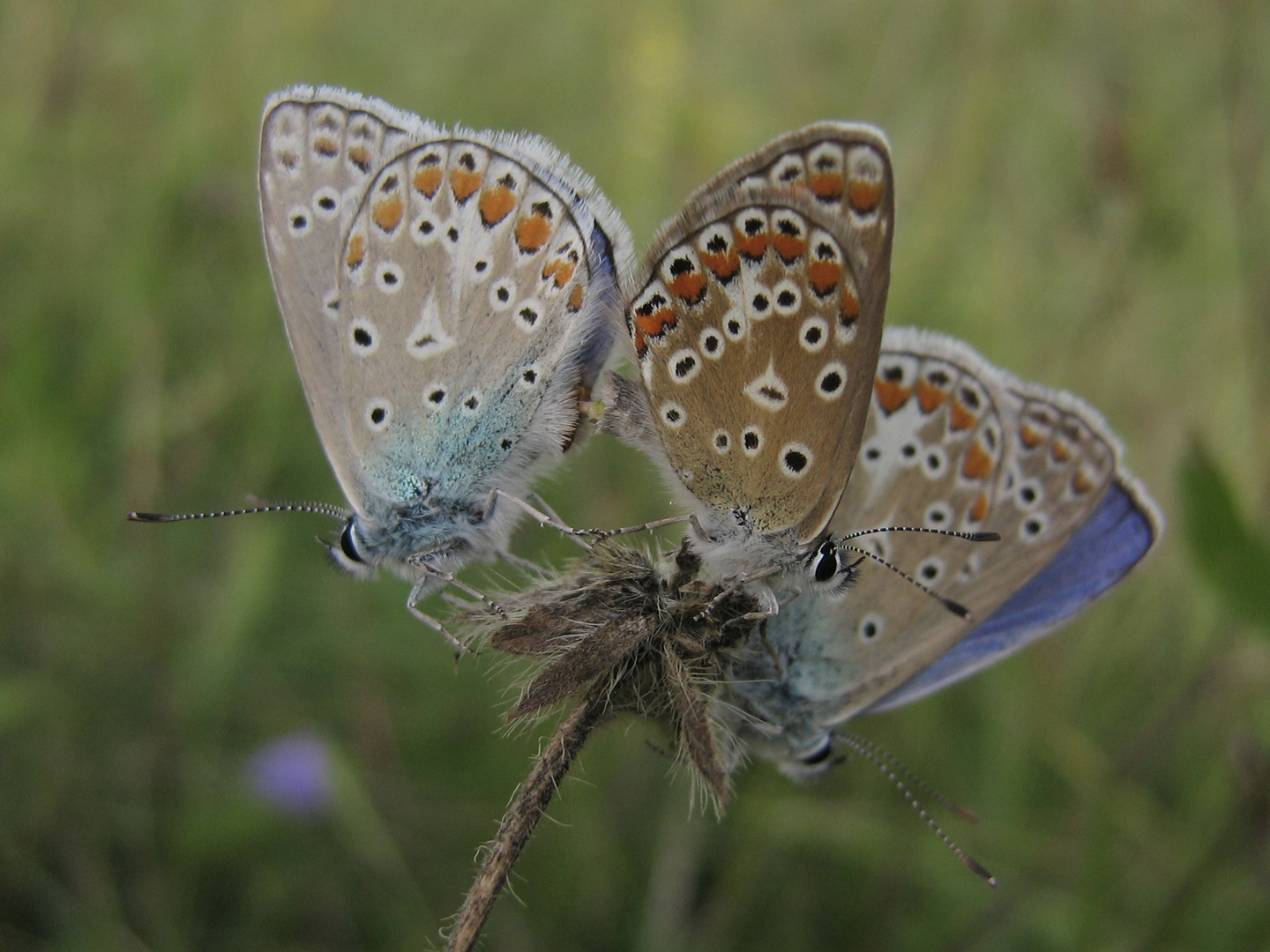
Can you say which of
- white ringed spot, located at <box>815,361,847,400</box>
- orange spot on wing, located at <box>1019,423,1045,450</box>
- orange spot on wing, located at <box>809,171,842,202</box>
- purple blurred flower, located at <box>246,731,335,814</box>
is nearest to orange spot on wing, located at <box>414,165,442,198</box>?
orange spot on wing, located at <box>809,171,842,202</box>

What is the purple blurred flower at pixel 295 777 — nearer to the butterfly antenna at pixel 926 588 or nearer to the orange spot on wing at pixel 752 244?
the butterfly antenna at pixel 926 588

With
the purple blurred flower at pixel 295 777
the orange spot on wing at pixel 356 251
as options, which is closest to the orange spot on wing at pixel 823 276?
the orange spot on wing at pixel 356 251

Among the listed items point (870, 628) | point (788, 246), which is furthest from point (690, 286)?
point (870, 628)

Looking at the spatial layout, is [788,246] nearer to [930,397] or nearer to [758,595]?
[930,397]

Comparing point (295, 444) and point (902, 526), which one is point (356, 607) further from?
point (902, 526)

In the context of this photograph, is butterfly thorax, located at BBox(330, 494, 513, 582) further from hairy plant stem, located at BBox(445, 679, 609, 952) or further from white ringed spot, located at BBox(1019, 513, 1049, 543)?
white ringed spot, located at BBox(1019, 513, 1049, 543)

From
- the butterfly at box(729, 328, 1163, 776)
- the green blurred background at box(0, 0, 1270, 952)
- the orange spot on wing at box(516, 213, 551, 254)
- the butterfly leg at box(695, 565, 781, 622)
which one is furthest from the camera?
the green blurred background at box(0, 0, 1270, 952)
